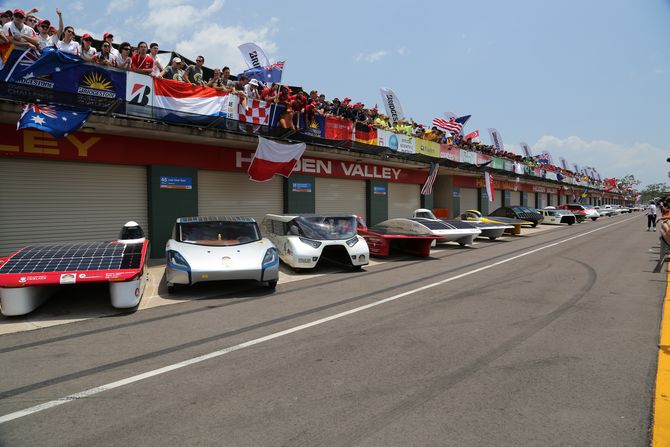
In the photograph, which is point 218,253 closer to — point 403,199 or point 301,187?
point 301,187

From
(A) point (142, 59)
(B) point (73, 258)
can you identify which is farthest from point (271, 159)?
(B) point (73, 258)

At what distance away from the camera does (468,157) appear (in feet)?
93.4

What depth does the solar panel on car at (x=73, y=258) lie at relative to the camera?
20.4 feet

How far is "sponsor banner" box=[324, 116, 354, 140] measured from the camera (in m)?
16.6

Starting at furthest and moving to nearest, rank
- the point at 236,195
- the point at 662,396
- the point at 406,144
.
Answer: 1. the point at 406,144
2. the point at 236,195
3. the point at 662,396

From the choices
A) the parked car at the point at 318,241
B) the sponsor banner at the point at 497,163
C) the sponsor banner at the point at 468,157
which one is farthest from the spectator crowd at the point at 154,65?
the sponsor banner at the point at 497,163

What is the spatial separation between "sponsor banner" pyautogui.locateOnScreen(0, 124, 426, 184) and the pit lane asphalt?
22.9 feet

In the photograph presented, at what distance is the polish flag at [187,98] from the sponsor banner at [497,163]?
25002 mm

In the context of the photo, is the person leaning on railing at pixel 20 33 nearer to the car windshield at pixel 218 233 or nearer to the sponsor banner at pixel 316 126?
the car windshield at pixel 218 233

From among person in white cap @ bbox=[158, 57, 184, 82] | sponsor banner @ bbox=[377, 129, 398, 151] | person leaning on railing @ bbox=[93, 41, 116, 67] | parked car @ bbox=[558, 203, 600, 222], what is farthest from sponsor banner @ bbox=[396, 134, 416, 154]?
parked car @ bbox=[558, 203, 600, 222]

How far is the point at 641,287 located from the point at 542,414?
22.6ft

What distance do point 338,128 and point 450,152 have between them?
37.8ft

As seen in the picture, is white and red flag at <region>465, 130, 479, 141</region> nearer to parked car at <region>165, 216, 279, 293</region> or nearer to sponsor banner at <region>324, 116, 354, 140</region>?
sponsor banner at <region>324, 116, 354, 140</region>

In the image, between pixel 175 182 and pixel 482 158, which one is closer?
pixel 175 182
